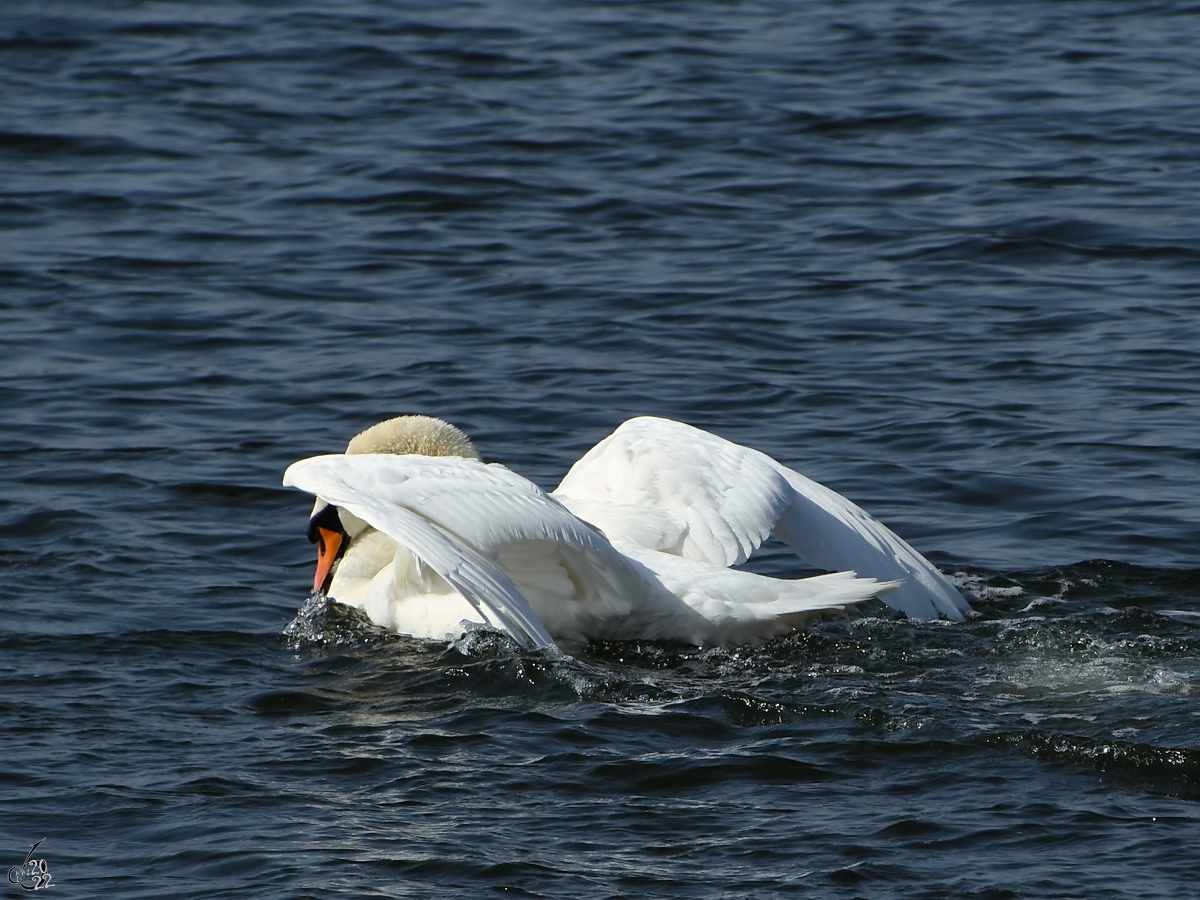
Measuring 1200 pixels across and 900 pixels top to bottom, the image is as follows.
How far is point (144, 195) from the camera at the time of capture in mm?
13984

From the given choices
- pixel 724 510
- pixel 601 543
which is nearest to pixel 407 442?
pixel 724 510

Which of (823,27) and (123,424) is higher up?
(823,27)

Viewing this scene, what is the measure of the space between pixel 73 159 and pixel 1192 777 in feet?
37.1

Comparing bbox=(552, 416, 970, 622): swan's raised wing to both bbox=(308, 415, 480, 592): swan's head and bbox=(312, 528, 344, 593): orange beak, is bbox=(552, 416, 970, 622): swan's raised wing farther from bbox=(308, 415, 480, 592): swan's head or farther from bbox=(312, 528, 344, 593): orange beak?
bbox=(312, 528, 344, 593): orange beak

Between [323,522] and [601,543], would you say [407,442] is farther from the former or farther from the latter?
[601,543]

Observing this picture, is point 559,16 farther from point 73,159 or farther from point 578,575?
point 578,575

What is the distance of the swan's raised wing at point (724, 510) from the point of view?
7199 mm

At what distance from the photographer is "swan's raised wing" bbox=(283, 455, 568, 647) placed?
6059mm

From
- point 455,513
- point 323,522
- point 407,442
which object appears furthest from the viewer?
point 407,442

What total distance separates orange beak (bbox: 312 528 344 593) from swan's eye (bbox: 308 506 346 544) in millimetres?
13

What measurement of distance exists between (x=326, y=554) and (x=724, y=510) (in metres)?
1.65

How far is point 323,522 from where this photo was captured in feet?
25.5

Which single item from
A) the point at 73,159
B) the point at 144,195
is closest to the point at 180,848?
the point at 144,195

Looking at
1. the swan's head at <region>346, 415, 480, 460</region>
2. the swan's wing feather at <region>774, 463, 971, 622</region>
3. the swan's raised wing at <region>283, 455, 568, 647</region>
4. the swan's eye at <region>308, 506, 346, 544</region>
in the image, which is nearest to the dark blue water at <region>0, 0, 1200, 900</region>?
the swan's wing feather at <region>774, 463, 971, 622</region>
